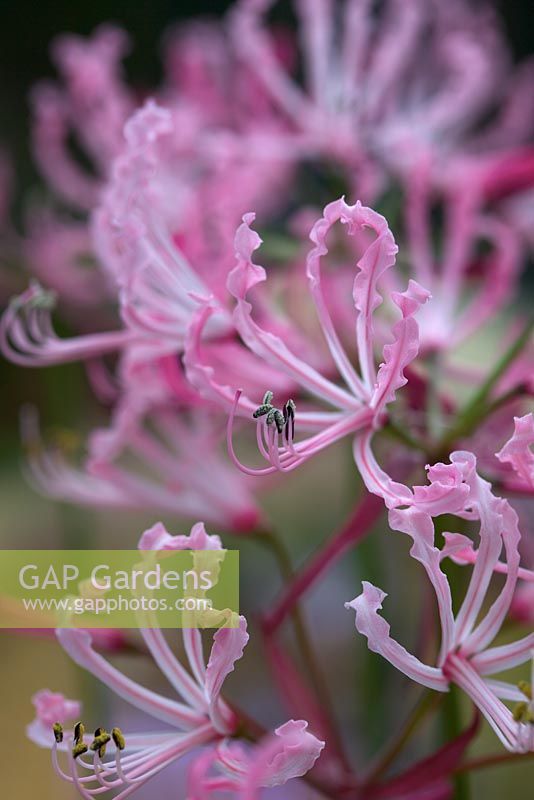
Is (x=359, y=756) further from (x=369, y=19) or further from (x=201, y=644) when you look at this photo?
(x=369, y=19)

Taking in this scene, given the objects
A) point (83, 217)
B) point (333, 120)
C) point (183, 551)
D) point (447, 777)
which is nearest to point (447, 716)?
point (447, 777)

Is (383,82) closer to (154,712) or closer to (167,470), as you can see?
(167,470)

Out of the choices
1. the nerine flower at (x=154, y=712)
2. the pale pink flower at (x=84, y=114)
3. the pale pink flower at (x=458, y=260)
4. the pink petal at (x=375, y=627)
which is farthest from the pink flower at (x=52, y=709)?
the pale pink flower at (x=84, y=114)

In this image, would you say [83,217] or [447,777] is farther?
[83,217]

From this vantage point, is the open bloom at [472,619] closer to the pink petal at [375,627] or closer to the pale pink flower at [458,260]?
the pink petal at [375,627]

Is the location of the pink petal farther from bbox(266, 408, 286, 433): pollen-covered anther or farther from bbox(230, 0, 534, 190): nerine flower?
bbox(230, 0, 534, 190): nerine flower

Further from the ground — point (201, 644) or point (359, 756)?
point (201, 644)

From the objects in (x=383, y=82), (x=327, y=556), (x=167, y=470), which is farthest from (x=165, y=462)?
(x=383, y=82)
